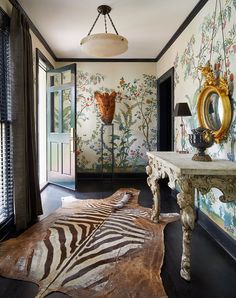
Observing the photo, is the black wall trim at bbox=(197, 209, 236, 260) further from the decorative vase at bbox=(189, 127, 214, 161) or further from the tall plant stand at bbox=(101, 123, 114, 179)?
the tall plant stand at bbox=(101, 123, 114, 179)

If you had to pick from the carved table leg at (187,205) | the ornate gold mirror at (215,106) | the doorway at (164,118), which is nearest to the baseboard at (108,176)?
the doorway at (164,118)

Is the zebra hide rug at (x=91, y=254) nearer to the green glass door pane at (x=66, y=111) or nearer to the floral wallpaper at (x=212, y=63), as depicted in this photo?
the floral wallpaper at (x=212, y=63)

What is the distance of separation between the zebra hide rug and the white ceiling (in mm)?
2444

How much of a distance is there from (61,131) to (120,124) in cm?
131

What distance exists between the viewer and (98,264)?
1.93 m

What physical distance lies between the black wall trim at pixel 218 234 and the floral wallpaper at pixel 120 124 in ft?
8.39

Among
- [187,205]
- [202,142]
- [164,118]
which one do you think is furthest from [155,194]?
[164,118]

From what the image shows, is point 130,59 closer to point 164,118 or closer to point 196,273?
point 164,118

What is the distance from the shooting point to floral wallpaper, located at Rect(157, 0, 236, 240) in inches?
86.6

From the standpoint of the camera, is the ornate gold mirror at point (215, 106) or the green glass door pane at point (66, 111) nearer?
the ornate gold mirror at point (215, 106)

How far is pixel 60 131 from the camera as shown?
14.9 ft

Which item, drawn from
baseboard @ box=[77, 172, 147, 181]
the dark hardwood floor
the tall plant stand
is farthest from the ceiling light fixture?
baseboard @ box=[77, 172, 147, 181]

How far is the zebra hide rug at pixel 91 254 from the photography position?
5.49 ft

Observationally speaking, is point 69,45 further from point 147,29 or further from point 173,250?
point 173,250
